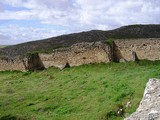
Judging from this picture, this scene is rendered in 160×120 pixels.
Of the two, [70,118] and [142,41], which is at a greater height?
[142,41]

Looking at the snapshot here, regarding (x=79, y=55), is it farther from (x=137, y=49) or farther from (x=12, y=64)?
(x=12, y=64)

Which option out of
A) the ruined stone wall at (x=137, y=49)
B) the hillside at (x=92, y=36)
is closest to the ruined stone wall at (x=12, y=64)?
the hillside at (x=92, y=36)

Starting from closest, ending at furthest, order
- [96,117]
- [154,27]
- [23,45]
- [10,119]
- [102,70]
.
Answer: [96,117] → [10,119] → [102,70] → [154,27] → [23,45]

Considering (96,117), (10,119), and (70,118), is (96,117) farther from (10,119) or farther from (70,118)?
(10,119)

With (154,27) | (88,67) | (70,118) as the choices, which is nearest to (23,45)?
(154,27)

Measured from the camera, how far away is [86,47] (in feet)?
74.0

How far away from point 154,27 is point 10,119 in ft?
69.8

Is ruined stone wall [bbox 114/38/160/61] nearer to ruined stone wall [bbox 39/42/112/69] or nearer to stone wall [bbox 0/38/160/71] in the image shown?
stone wall [bbox 0/38/160/71]

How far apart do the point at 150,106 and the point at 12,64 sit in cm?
2126

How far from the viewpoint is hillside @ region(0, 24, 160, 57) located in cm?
3106

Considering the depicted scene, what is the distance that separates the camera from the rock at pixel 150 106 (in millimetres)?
5711

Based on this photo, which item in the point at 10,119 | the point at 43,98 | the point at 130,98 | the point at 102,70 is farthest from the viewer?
the point at 102,70

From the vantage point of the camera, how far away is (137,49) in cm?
2061

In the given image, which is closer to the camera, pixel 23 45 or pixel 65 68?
pixel 65 68
